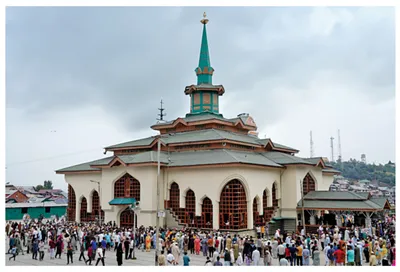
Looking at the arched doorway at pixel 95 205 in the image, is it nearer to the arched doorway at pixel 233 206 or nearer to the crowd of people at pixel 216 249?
the crowd of people at pixel 216 249

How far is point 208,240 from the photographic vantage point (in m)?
24.1

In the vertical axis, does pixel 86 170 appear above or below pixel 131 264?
above

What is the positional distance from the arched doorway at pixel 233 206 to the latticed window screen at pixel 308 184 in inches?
323

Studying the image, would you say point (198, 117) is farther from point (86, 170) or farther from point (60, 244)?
point (60, 244)

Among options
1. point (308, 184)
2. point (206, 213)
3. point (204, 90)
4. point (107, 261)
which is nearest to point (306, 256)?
point (107, 261)

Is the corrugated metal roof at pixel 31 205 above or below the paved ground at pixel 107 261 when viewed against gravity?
above

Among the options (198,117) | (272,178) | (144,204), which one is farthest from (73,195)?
(272,178)

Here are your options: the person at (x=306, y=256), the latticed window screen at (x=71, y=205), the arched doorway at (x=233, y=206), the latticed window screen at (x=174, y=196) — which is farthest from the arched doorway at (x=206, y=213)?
the latticed window screen at (x=71, y=205)

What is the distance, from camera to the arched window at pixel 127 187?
35.6 meters

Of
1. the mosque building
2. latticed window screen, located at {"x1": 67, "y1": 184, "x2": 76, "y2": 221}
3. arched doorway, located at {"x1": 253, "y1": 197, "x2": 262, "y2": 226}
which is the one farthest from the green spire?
latticed window screen, located at {"x1": 67, "y1": 184, "x2": 76, "y2": 221}

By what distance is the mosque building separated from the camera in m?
32.4

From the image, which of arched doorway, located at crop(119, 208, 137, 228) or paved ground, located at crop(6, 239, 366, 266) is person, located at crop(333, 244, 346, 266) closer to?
paved ground, located at crop(6, 239, 366, 266)

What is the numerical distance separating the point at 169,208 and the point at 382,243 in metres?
17.8

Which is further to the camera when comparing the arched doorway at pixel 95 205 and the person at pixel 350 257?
the arched doorway at pixel 95 205
